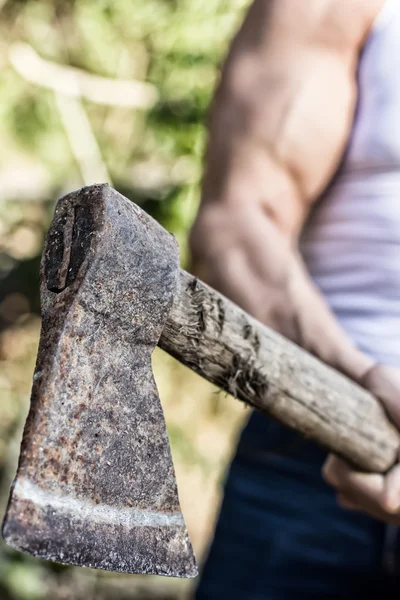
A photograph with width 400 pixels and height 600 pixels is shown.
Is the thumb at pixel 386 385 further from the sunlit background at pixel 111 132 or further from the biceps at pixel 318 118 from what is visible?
the sunlit background at pixel 111 132

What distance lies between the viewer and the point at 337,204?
1.34 m

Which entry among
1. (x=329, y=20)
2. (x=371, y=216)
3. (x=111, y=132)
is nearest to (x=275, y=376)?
(x=371, y=216)

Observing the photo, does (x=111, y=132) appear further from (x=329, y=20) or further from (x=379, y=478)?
(x=379, y=478)

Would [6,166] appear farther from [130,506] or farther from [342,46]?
[130,506]

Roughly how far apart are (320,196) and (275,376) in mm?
489

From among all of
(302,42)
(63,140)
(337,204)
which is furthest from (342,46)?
(63,140)

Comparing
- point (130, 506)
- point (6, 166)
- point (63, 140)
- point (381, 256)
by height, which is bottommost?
point (6, 166)

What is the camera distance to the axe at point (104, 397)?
0.67m

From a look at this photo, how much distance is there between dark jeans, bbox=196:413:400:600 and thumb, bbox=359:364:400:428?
0.29m

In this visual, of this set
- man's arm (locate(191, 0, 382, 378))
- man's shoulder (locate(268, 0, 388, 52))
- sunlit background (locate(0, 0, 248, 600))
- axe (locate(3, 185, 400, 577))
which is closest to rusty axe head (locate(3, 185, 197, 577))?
axe (locate(3, 185, 400, 577))

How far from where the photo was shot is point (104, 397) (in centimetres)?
74

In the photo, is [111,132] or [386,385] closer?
[386,385]

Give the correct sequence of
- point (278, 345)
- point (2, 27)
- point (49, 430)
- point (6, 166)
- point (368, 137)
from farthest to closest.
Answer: point (6, 166), point (2, 27), point (368, 137), point (278, 345), point (49, 430)

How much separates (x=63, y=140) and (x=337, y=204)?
2.75 meters
